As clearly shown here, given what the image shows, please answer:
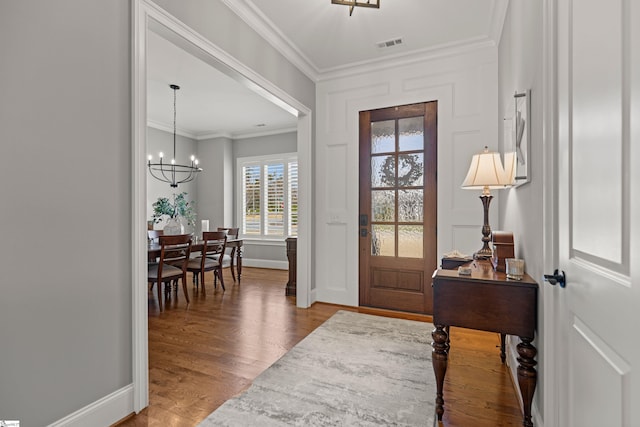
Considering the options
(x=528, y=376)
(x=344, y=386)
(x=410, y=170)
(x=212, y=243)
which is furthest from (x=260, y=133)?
(x=528, y=376)

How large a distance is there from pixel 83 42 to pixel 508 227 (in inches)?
123

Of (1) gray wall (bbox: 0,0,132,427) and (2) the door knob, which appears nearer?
(2) the door knob

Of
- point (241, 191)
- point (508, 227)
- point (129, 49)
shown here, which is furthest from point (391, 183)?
point (241, 191)

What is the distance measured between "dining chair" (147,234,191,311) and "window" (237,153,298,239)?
2.57 metres

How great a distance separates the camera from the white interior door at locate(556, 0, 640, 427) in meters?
0.79

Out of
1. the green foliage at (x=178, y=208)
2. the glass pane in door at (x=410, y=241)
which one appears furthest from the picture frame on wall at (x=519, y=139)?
the green foliage at (x=178, y=208)

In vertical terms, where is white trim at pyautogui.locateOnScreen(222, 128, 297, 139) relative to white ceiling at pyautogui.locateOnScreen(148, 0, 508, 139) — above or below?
below

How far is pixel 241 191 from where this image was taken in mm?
7062

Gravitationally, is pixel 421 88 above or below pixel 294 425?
above

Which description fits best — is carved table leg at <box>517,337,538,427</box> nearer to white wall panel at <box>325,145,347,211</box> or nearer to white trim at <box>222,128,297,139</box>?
white wall panel at <box>325,145,347,211</box>

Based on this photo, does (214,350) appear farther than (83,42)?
Yes

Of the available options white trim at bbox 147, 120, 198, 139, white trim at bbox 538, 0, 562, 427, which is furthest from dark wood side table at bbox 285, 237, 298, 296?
white trim at bbox 147, 120, 198, 139

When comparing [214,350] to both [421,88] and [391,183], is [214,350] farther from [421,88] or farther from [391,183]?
[421,88]

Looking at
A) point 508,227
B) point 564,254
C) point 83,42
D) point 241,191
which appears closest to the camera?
point 564,254
